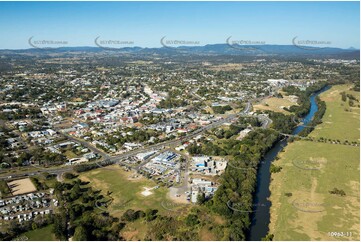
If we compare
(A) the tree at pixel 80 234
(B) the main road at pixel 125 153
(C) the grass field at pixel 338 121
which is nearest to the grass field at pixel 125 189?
(B) the main road at pixel 125 153

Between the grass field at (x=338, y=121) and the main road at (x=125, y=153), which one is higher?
the grass field at (x=338, y=121)

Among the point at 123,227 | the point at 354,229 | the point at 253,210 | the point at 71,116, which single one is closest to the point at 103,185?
the point at 123,227

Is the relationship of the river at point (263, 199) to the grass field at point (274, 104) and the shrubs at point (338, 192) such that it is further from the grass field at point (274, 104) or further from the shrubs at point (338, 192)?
the grass field at point (274, 104)

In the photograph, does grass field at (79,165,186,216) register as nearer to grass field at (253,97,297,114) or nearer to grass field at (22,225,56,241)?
grass field at (22,225,56,241)

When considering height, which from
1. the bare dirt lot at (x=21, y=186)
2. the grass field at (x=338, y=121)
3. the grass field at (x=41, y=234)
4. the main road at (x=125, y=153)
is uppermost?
the grass field at (x=338, y=121)

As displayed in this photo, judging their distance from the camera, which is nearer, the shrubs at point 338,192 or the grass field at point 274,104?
the shrubs at point 338,192

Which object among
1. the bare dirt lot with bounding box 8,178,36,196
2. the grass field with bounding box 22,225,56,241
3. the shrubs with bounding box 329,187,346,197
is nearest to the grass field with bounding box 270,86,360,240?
the shrubs with bounding box 329,187,346,197

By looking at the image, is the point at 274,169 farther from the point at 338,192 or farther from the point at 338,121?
the point at 338,121
